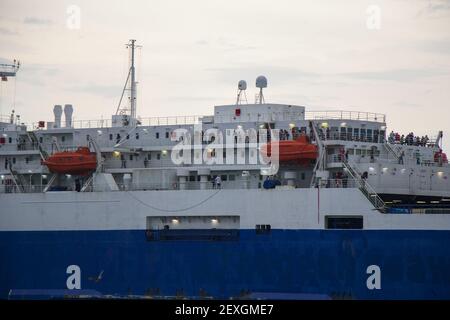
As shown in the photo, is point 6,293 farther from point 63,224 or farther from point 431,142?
point 431,142

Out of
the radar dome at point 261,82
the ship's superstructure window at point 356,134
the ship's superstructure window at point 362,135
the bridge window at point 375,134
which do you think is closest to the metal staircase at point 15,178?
the radar dome at point 261,82

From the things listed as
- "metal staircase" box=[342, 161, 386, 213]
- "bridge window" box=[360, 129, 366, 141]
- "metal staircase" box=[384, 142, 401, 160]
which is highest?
"bridge window" box=[360, 129, 366, 141]

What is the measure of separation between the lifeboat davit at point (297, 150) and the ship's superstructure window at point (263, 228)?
3.45 meters

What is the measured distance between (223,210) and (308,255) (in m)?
4.68

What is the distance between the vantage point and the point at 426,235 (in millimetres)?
60969

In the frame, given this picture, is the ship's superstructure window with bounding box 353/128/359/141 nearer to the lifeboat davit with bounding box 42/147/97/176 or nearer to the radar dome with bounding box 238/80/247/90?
the radar dome with bounding box 238/80/247/90

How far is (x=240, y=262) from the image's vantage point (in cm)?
6406

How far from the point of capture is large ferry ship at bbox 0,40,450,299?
61.8m

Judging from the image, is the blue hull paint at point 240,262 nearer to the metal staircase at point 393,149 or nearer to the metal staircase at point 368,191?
the metal staircase at point 368,191

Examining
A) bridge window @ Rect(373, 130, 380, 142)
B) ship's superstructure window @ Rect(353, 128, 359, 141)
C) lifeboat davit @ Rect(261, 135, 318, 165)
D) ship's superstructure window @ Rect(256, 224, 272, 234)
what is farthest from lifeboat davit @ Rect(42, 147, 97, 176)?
bridge window @ Rect(373, 130, 380, 142)

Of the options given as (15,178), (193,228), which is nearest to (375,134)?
(193,228)

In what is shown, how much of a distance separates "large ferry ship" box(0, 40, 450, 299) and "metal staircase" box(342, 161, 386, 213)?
0.09 meters

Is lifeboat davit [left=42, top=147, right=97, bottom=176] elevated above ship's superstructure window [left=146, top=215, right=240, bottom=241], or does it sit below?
above

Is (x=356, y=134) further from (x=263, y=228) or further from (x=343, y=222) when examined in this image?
(x=263, y=228)
